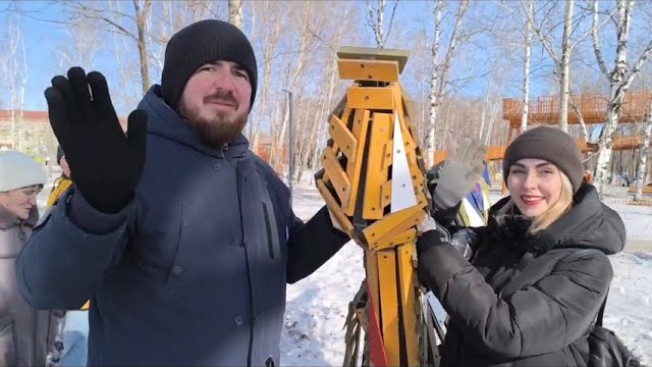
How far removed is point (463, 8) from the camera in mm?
14195

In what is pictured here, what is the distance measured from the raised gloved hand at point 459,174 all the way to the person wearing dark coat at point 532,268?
0.15m

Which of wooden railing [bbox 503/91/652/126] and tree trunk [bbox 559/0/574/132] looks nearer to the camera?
tree trunk [bbox 559/0/574/132]

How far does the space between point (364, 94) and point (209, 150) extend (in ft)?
1.75

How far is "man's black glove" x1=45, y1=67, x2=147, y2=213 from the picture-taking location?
1.03m

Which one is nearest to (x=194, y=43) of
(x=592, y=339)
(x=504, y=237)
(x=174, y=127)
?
(x=174, y=127)

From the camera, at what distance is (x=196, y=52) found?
1561 mm

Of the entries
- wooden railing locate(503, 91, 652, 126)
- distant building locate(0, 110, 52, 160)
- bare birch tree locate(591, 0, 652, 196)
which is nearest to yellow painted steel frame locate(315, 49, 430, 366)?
bare birch tree locate(591, 0, 652, 196)

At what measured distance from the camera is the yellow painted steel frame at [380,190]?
1470mm

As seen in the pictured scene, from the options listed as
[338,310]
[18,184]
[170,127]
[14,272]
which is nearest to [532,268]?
[170,127]

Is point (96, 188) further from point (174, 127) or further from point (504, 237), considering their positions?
point (504, 237)

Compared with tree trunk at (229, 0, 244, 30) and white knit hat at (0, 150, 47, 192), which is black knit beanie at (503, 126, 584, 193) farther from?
tree trunk at (229, 0, 244, 30)

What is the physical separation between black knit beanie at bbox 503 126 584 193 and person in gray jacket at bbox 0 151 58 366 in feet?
8.35

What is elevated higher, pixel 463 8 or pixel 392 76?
pixel 463 8

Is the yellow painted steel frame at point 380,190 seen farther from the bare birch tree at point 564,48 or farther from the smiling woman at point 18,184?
the bare birch tree at point 564,48
